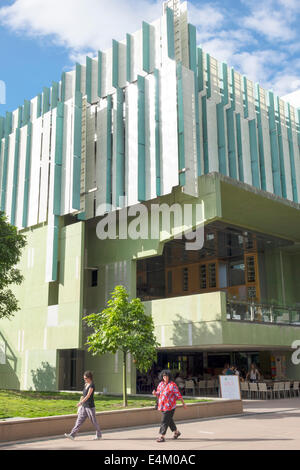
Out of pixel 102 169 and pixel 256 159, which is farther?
pixel 256 159

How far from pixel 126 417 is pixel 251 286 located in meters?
→ 21.5

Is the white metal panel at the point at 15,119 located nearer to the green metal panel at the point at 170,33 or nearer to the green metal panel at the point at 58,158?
the green metal panel at the point at 58,158

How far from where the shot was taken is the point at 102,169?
1045 inches

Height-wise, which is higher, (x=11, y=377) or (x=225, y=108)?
(x=225, y=108)

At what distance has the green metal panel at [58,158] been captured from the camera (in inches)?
1064

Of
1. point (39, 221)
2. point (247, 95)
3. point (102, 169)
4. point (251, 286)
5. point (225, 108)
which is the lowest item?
point (251, 286)

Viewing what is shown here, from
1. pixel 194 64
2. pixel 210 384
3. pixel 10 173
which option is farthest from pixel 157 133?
pixel 210 384

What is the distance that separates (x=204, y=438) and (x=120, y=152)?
17.6 m

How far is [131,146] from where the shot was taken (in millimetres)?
25344

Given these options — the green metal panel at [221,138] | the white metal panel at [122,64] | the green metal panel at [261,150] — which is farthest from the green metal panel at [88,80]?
the green metal panel at [261,150]

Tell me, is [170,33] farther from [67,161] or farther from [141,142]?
[67,161]

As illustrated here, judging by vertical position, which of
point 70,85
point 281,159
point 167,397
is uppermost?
point 70,85
